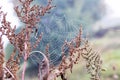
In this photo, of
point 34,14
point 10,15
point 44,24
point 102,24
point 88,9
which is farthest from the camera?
point 102,24

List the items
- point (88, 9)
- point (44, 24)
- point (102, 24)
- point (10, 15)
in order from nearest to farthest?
point (44, 24) → point (10, 15) → point (88, 9) → point (102, 24)

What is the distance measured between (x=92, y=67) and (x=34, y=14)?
55 centimetres

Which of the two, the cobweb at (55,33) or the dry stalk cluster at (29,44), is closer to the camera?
the dry stalk cluster at (29,44)

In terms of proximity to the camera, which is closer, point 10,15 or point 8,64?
point 8,64

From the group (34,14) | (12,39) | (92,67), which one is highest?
(34,14)

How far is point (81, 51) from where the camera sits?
114 inches

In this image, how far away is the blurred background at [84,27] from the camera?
3.28m

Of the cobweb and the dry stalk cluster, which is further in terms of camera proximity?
the cobweb

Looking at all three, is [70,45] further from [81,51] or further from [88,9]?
[88,9]

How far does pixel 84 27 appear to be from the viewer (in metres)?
3.72

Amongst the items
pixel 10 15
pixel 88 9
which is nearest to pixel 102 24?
pixel 88 9

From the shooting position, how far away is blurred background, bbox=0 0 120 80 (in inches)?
129

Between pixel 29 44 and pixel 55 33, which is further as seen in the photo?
pixel 55 33

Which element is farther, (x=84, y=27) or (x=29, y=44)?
(x=84, y=27)
